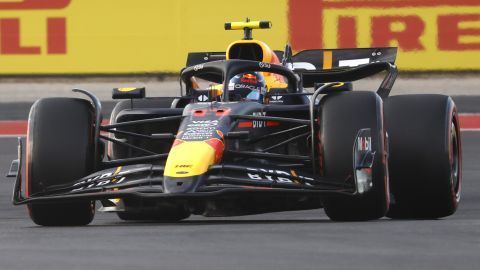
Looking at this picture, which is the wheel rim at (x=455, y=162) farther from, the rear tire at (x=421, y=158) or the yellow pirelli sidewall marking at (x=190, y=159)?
the yellow pirelli sidewall marking at (x=190, y=159)

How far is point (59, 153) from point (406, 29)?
12.7m

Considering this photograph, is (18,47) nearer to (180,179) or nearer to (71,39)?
(71,39)

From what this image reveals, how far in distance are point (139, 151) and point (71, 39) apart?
11764 mm

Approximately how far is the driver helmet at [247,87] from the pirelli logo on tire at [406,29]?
1040 cm

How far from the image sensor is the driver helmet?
1140 centimetres

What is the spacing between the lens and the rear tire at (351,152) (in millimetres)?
9367

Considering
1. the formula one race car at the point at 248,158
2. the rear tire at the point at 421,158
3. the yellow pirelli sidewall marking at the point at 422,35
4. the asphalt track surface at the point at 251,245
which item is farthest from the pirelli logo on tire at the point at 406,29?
the asphalt track surface at the point at 251,245

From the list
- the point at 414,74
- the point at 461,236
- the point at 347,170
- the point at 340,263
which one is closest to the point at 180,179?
the point at 347,170

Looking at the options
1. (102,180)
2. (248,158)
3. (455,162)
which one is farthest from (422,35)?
(102,180)

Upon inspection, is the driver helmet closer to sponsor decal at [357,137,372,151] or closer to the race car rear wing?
the race car rear wing

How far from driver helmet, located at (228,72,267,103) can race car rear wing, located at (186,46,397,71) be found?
1921 millimetres

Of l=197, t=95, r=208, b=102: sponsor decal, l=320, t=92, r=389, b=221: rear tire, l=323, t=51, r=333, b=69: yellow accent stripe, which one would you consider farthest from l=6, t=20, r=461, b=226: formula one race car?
l=323, t=51, r=333, b=69: yellow accent stripe

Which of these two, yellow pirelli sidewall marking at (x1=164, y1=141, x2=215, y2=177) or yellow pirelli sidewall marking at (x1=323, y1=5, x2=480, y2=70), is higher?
yellow pirelli sidewall marking at (x1=323, y1=5, x2=480, y2=70)

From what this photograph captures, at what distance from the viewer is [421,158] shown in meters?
10.2
